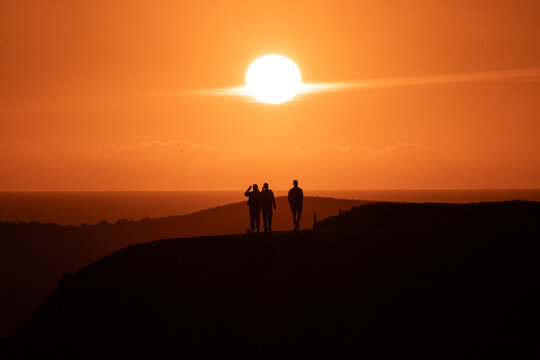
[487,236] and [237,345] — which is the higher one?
[487,236]

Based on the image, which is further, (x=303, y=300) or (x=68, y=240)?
(x=68, y=240)

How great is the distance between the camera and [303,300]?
1884cm

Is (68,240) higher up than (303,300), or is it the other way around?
(303,300)

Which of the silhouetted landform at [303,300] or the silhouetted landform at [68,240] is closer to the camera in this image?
the silhouetted landform at [303,300]

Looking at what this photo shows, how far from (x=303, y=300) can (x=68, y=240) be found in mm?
78471

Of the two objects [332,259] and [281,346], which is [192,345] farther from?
[332,259]

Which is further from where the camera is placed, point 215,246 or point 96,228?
point 96,228

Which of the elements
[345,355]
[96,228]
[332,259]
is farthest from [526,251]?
[96,228]

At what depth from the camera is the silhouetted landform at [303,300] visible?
16938mm

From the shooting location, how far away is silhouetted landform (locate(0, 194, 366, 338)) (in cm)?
6975

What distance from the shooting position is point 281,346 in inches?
685

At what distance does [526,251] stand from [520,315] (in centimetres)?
365

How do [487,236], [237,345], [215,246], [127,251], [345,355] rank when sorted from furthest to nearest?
[127,251] → [215,246] → [487,236] → [237,345] → [345,355]

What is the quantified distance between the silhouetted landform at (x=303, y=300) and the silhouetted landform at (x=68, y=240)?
4418cm
